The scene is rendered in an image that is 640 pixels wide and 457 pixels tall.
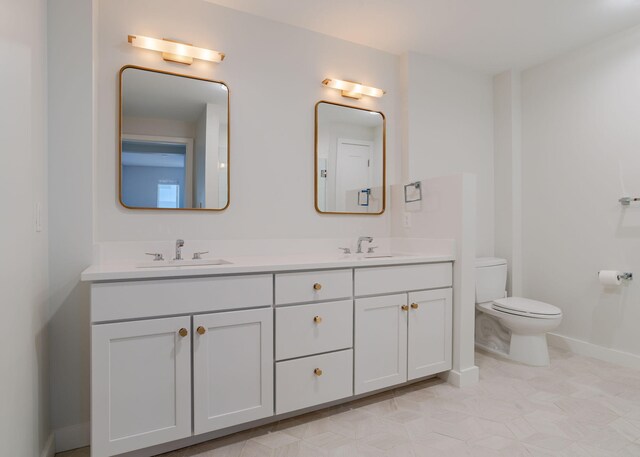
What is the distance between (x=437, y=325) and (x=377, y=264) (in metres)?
0.63

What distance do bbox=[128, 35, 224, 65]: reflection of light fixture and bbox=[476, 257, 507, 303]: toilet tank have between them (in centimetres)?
242

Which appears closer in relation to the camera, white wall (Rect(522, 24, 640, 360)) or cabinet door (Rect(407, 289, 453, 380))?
cabinet door (Rect(407, 289, 453, 380))

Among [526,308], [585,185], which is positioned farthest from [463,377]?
[585,185]

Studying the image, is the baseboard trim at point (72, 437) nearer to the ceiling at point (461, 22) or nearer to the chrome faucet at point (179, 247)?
the chrome faucet at point (179, 247)

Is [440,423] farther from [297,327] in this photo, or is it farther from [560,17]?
[560,17]

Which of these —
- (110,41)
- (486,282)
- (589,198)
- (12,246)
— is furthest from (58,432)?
(589,198)

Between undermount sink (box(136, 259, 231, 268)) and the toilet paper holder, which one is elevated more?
undermount sink (box(136, 259, 231, 268))

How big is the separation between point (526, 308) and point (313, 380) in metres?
1.69

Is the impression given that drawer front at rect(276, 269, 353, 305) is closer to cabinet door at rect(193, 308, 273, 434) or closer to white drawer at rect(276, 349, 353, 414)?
cabinet door at rect(193, 308, 273, 434)

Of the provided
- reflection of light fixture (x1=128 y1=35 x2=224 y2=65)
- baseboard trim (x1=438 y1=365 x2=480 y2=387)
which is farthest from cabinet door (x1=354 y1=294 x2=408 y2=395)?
reflection of light fixture (x1=128 y1=35 x2=224 y2=65)

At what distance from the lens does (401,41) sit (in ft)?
8.64

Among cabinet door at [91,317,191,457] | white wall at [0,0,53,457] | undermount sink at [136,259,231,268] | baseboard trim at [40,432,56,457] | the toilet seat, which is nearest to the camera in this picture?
white wall at [0,0,53,457]

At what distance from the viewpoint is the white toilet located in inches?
96.0

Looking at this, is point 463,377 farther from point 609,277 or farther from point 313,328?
point 609,277
